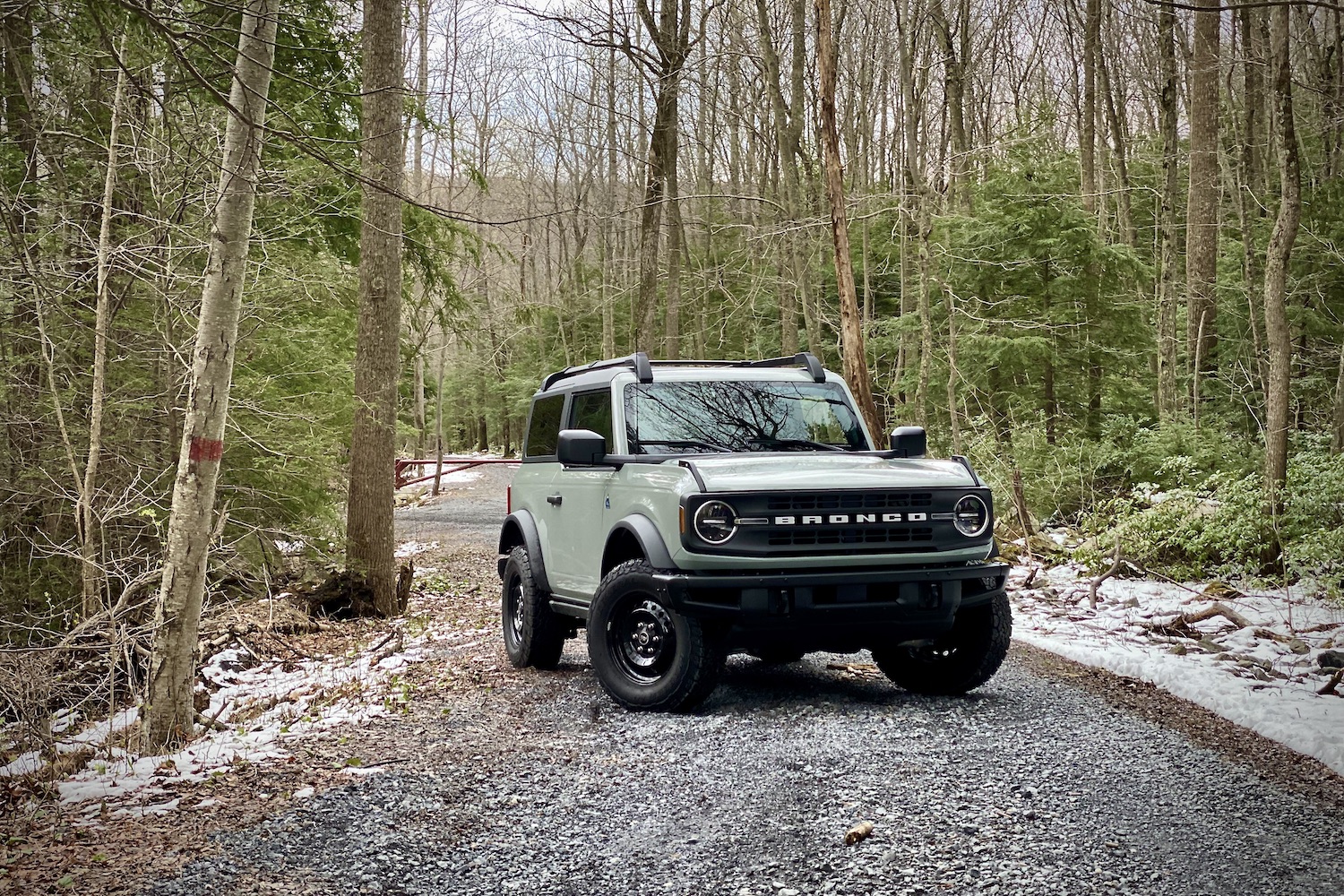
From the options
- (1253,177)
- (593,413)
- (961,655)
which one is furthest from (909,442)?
(1253,177)

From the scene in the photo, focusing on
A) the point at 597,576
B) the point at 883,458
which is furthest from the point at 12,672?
the point at 883,458

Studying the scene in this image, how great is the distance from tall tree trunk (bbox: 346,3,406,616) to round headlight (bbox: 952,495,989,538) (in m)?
7.48

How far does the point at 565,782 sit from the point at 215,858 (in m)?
1.59

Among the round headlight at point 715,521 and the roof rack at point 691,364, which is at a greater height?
the roof rack at point 691,364

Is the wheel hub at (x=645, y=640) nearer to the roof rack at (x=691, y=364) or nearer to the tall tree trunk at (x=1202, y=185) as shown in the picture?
the roof rack at (x=691, y=364)

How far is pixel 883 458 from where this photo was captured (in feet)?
22.4

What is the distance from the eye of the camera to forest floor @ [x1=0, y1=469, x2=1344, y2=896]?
4043mm

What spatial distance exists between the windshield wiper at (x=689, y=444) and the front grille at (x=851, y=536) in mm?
1244

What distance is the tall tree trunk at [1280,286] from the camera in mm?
11273

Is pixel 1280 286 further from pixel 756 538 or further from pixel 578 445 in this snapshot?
pixel 578 445

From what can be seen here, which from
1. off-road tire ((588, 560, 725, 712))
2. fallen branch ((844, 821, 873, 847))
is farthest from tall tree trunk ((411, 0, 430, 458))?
fallen branch ((844, 821, 873, 847))

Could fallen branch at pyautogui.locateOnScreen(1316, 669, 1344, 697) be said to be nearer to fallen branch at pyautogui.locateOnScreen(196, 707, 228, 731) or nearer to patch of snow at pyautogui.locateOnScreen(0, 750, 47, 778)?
fallen branch at pyautogui.locateOnScreen(196, 707, 228, 731)

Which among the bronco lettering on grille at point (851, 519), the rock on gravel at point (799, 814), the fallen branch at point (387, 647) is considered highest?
the bronco lettering on grille at point (851, 519)

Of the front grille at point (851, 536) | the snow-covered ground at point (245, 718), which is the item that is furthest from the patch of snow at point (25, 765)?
the front grille at point (851, 536)
